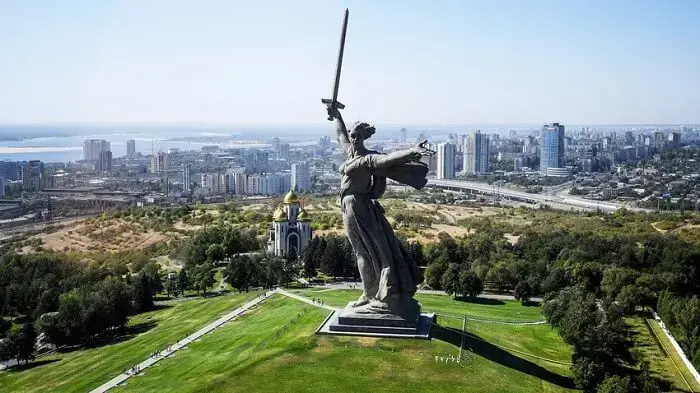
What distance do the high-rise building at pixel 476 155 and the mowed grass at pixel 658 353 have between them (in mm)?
118832

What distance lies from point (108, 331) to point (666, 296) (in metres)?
26.7

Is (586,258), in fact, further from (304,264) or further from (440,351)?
(440,351)

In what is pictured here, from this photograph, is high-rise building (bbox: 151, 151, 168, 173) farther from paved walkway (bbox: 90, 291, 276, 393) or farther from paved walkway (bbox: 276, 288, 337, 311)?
paved walkway (bbox: 90, 291, 276, 393)

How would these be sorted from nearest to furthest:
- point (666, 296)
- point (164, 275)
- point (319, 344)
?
point (319, 344)
point (666, 296)
point (164, 275)

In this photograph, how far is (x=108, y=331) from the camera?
104ft

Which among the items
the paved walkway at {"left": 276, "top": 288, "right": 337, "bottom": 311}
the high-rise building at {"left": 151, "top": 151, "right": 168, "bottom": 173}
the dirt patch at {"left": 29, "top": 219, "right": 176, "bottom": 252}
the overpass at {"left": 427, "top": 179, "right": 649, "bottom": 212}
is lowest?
the dirt patch at {"left": 29, "top": 219, "right": 176, "bottom": 252}

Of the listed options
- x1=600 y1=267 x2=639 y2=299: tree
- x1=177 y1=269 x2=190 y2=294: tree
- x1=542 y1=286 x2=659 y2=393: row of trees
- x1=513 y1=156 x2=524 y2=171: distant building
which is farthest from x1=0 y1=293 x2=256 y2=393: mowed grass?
x1=513 y1=156 x2=524 y2=171: distant building

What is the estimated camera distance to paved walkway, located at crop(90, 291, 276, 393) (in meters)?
22.2

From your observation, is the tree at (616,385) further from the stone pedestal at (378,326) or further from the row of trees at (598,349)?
the stone pedestal at (378,326)

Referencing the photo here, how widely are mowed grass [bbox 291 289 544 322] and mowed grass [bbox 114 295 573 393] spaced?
6.66m

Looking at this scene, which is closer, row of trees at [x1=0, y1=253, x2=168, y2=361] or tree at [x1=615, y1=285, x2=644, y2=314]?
row of trees at [x1=0, y1=253, x2=168, y2=361]

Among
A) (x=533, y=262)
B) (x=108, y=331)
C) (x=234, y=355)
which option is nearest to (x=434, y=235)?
(x=533, y=262)

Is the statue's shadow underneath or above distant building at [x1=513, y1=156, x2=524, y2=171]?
underneath

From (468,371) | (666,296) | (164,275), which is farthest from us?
(164,275)
